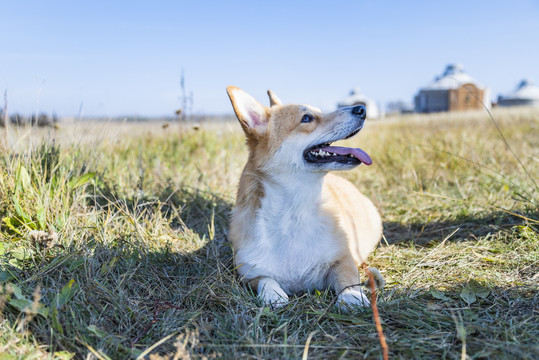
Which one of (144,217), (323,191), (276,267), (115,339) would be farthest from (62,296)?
(323,191)

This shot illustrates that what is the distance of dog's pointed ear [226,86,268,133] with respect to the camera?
2662 mm

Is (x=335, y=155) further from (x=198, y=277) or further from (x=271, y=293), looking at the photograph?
(x=198, y=277)

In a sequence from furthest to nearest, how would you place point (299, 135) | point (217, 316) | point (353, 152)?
point (299, 135)
point (353, 152)
point (217, 316)

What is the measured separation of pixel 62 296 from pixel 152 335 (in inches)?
20.5

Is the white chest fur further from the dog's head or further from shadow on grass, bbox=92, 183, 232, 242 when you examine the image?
shadow on grass, bbox=92, 183, 232, 242

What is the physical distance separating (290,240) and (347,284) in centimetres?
45

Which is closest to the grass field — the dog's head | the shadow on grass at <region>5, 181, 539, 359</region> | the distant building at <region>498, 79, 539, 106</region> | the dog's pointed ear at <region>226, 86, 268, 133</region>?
the shadow on grass at <region>5, 181, 539, 359</region>

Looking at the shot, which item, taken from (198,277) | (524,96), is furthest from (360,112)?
(524,96)

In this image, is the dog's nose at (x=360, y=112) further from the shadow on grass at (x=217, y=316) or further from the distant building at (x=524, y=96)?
the distant building at (x=524, y=96)

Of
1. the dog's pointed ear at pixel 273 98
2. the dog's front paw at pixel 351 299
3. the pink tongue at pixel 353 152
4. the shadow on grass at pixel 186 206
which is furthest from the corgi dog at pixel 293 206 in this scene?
the shadow on grass at pixel 186 206

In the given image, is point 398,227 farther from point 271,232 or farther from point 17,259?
point 17,259

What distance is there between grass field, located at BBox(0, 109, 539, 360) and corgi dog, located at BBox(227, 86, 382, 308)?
18cm

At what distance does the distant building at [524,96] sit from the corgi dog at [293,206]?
3880 cm

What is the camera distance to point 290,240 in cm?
257
